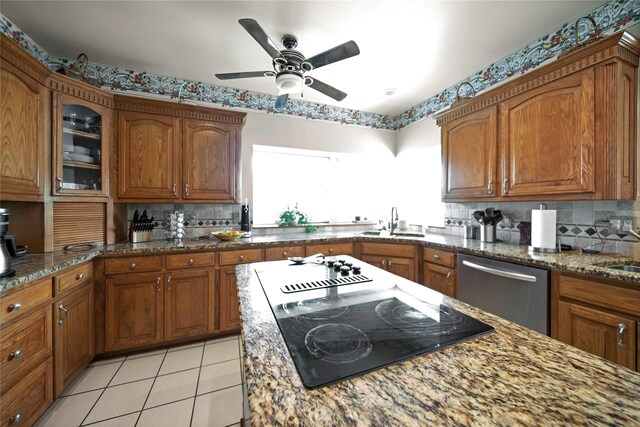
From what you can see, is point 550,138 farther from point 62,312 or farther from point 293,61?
point 62,312

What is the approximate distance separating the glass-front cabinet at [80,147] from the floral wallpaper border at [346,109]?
59 centimetres

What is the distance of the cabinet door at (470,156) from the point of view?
2.35m

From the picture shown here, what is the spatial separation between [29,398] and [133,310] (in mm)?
Result: 774

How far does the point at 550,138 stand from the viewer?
6.31 ft

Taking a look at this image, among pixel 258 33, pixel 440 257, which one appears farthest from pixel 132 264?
pixel 440 257

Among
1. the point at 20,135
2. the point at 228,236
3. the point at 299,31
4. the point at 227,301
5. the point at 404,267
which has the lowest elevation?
the point at 227,301

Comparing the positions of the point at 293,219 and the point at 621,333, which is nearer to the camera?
the point at 621,333

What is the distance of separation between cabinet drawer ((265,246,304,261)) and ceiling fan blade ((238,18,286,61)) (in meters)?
1.68

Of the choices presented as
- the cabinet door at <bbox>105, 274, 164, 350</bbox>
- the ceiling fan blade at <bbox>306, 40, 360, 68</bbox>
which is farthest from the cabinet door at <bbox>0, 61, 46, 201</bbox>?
the ceiling fan blade at <bbox>306, 40, 360, 68</bbox>

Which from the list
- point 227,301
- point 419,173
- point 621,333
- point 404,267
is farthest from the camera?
point 419,173

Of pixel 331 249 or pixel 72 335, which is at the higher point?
pixel 331 249

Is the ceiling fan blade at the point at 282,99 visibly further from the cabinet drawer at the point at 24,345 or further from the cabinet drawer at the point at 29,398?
the cabinet drawer at the point at 29,398

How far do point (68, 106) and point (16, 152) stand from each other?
0.61 meters

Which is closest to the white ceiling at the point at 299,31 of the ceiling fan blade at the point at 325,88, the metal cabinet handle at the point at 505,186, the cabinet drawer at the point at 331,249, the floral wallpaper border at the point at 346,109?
the floral wallpaper border at the point at 346,109
